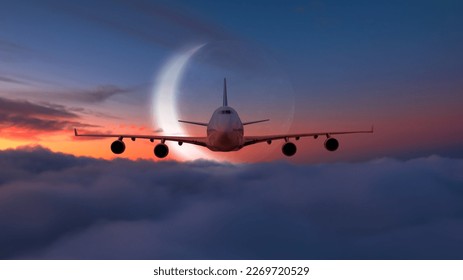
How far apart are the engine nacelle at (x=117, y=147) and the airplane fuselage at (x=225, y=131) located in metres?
7.82

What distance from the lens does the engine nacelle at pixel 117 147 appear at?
41.9 metres

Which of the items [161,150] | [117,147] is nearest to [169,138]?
[161,150]

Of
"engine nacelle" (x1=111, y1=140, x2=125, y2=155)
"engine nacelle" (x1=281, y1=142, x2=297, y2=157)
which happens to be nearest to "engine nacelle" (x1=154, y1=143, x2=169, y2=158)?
"engine nacelle" (x1=111, y1=140, x2=125, y2=155)

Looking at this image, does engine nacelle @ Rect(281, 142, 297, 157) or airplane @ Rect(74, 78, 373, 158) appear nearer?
airplane @ Rect(74, 78, 373, 158)

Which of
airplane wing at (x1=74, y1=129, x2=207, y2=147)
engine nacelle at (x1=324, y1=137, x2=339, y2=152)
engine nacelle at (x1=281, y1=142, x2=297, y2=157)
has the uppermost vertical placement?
airplane wing at (x1=74, y1=129, x2=207, y2=147)

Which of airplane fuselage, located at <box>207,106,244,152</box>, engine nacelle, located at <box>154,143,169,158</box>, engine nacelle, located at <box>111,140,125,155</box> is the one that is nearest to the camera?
airplane fuselage, located at <box>207,106,244,152</box>

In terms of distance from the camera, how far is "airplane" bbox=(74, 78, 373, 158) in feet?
133

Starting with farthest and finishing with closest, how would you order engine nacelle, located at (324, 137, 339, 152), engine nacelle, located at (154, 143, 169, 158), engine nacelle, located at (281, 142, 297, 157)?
engine nacelle, located at (281, 142, 297, 157) < engine nacelle, located at (154, 143, 169, 158) < engine nacelle, located at (324, 137, 339, 152)

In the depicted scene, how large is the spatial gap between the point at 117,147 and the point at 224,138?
975 centimetres

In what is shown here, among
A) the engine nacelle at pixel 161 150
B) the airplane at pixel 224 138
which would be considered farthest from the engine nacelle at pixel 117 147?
the engine nacelle at pixel 161 150

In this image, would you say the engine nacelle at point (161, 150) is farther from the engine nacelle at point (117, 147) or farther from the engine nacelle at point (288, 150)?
the engine nacelle at point (288, 150)

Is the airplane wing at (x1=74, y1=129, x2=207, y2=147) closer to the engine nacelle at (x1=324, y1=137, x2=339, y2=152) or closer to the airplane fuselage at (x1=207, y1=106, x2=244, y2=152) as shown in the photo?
the airplane fuselage at (x1=207, y1=106, x2=244, y2=152)

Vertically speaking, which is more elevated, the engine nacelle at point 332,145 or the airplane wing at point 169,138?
the airplane wing at point 169,138

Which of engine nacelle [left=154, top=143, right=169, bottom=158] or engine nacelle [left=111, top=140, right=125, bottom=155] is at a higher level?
engine nacelle [left=154, top=143, right=169, bottom=158]
